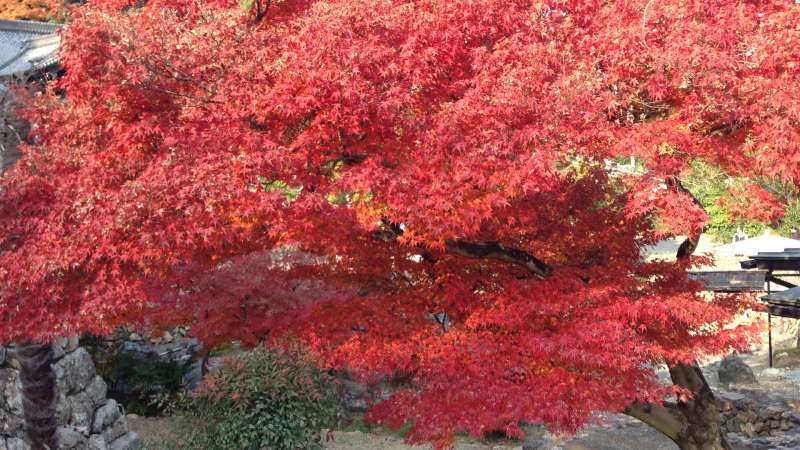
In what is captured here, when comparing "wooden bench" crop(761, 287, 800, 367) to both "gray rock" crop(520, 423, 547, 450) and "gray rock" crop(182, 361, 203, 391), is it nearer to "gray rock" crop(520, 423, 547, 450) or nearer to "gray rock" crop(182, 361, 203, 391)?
"gray rock" crop(520, 423, 547, 450)

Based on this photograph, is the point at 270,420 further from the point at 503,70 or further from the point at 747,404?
the point at 747,404

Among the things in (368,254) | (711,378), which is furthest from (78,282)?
(711,378)

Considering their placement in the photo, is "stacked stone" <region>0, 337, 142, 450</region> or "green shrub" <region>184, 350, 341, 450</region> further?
"stacked stone" <region>0, 337, 142, 450</region>

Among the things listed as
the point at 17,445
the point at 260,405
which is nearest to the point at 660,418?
the point at 260,405

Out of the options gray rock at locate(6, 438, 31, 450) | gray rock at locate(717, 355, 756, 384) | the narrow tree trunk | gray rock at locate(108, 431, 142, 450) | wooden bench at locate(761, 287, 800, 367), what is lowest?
gray rock at locate(717, 355, 756, 384)

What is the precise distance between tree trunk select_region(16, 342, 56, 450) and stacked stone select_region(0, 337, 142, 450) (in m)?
1.45

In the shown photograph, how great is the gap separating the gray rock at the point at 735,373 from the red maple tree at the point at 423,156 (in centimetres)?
868

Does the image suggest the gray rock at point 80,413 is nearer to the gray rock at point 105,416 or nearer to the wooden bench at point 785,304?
the gray rock at point 105,416

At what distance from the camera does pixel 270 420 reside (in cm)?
896

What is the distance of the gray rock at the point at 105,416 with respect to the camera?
33.6 feet

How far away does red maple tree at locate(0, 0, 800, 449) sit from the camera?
5820 mm

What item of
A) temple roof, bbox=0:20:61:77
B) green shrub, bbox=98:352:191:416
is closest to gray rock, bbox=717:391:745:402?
green shrub, bbox=98:352:191:416

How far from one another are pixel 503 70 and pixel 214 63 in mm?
2477

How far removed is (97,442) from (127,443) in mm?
488
